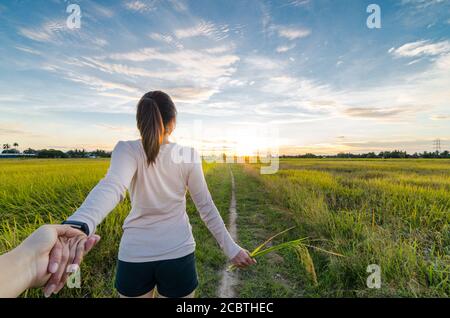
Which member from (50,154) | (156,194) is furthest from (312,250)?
(50,154)

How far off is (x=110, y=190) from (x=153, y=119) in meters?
0.49

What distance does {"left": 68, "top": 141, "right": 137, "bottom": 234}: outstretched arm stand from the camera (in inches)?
48.5

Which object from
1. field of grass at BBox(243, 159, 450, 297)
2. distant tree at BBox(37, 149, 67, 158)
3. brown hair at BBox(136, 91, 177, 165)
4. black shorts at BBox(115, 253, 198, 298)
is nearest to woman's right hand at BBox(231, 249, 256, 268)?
black shorts at BBox(115, 253, 198, 298)

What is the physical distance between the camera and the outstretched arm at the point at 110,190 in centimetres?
123

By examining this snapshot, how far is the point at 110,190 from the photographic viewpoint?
1.35 meters

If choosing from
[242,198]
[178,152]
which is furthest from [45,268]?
[242,198]

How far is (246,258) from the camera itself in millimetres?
1684

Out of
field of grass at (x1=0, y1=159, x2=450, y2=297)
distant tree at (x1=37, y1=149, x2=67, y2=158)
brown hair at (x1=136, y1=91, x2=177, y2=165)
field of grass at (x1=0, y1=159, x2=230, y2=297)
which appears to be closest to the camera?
brown hair at (x1=136, y1=91, x2=177, y2=165)

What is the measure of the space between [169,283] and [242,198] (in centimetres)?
861

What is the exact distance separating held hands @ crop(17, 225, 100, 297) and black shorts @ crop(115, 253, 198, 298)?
45cm

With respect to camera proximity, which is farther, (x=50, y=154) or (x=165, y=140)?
(x=50, y=154)

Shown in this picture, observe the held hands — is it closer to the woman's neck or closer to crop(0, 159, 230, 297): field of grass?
the woman's neck

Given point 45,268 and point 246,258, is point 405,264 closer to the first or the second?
point 246,258

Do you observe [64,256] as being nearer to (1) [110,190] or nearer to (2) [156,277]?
(1) [110,190]
